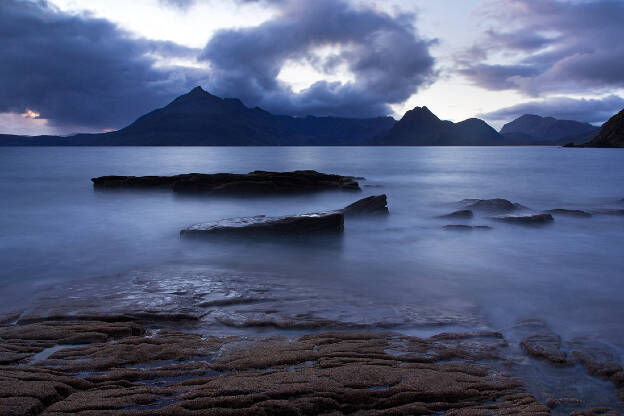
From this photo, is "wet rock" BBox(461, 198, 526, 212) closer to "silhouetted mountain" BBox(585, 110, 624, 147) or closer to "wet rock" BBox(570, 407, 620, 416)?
"wet rock" BBox(570, 407, 620, 416)

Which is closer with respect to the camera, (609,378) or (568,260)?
(609,378)

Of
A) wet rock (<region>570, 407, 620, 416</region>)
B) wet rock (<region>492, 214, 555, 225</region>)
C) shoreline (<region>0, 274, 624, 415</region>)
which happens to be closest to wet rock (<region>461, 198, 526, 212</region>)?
wet rock (<region>492, 214, 555, 225</region>)

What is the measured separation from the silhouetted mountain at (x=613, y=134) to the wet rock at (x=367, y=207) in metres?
142

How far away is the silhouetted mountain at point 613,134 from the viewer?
125 metres

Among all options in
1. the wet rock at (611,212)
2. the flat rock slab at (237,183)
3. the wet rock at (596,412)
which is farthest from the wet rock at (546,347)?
the flat rock slab at (237,183)

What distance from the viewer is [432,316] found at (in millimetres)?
6090

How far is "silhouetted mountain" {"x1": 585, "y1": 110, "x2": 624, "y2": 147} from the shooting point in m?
A: 125

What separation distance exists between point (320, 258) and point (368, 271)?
4.32 feet

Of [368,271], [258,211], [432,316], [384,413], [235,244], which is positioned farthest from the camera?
[258,211]

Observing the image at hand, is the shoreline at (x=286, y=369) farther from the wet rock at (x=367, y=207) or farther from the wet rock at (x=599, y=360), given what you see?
the wet rock at (x=367, y=207)

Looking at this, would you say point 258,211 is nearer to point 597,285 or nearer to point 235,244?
point 235,244

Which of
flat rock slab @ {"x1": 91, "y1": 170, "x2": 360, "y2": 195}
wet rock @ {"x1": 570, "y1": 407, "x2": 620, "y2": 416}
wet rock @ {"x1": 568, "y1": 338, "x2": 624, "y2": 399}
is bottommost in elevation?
wet rock @ {"x1": 568, "y1": 338, "x2": 624, "y2": 399}

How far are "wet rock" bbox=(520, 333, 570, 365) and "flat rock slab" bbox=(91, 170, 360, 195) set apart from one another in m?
16.8

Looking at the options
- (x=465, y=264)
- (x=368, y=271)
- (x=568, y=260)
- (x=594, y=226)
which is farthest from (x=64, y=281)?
(x=594, y=226)
